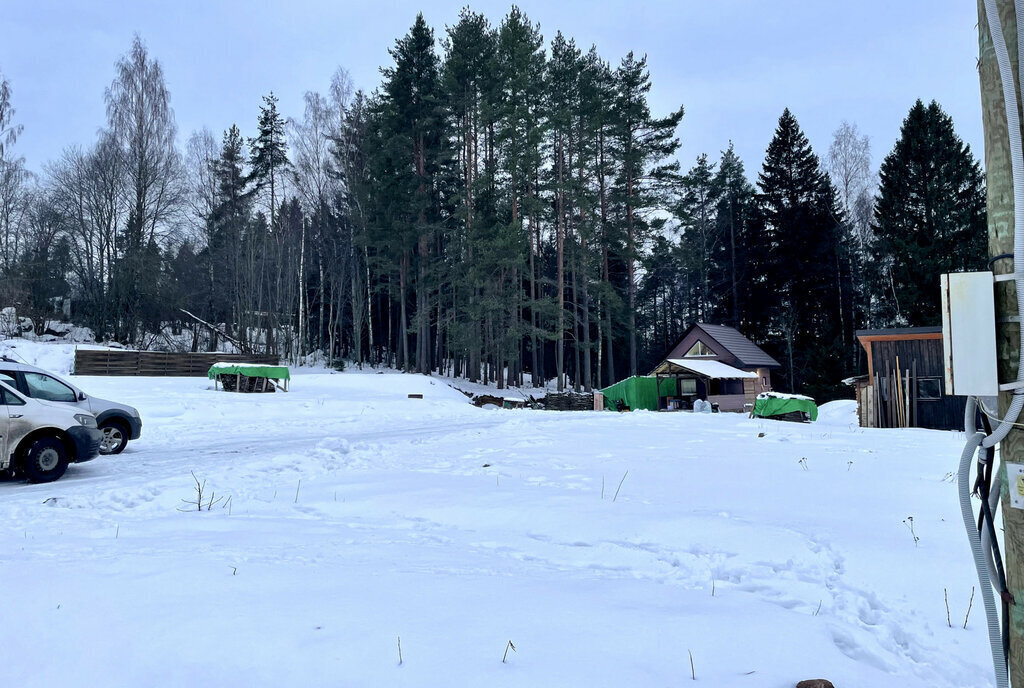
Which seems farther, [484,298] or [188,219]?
[188,219]

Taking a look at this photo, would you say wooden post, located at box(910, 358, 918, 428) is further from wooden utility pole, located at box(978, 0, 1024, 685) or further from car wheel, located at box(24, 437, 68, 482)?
car wheel, located at box(24, 437, 68, 482)

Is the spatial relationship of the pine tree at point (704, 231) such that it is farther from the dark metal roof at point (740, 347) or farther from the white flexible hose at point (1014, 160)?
the white flexible hose at point (1014, 160)

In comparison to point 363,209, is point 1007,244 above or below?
below

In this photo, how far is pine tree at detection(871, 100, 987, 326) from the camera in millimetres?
31875

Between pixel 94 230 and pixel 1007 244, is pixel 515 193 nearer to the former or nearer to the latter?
pixel 94 230

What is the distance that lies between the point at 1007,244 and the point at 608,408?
28036 millimetres

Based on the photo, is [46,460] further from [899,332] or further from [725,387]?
[725,387]

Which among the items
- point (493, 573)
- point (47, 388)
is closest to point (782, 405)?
point (493, 573)

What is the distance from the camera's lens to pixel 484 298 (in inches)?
1323

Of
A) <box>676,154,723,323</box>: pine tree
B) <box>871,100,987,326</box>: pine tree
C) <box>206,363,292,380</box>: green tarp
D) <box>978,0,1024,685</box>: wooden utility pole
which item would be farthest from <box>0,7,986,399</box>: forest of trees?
<box>978,0,1024,685</box>: wooden utility pole

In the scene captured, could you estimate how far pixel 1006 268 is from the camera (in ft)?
6.48

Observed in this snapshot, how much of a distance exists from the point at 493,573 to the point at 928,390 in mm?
20495

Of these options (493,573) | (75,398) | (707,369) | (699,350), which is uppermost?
(699,350)

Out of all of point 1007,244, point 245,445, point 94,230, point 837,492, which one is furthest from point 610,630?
point 94,230
